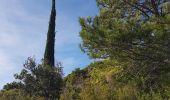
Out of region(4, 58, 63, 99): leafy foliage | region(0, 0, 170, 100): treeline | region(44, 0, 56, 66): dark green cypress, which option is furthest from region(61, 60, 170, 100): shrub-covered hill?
region(44, 0, 56, 66): dark green cypress

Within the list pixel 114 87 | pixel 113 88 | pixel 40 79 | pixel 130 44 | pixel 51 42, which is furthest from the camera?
pixel 51 42

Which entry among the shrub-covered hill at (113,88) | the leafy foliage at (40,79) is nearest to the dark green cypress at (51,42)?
the leafy foliage at (40,79)

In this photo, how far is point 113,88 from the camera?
17797mm

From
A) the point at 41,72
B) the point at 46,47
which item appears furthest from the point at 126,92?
the point at 46,47

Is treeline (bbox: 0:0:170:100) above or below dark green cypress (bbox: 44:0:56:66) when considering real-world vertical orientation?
below

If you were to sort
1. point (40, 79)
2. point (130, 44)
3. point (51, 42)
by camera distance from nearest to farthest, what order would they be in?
point (130, 44)
point (40, 79)
point (51, 42)

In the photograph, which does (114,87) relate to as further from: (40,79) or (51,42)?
(51,42)

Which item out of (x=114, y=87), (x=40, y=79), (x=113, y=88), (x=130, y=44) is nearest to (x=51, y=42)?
(x=40, y=79)

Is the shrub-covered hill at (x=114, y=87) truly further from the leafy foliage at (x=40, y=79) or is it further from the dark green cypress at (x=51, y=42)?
the dark green cypress at (x=51, y=42)

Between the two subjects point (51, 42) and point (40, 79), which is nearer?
point (40, 79)

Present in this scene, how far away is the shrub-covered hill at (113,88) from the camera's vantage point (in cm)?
1656

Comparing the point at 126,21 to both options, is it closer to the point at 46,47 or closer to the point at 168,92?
the point at 168,92

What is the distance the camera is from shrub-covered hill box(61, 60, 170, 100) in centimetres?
1656

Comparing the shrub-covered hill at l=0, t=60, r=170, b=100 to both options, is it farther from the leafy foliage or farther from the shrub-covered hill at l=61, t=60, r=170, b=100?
the leafy foliage
